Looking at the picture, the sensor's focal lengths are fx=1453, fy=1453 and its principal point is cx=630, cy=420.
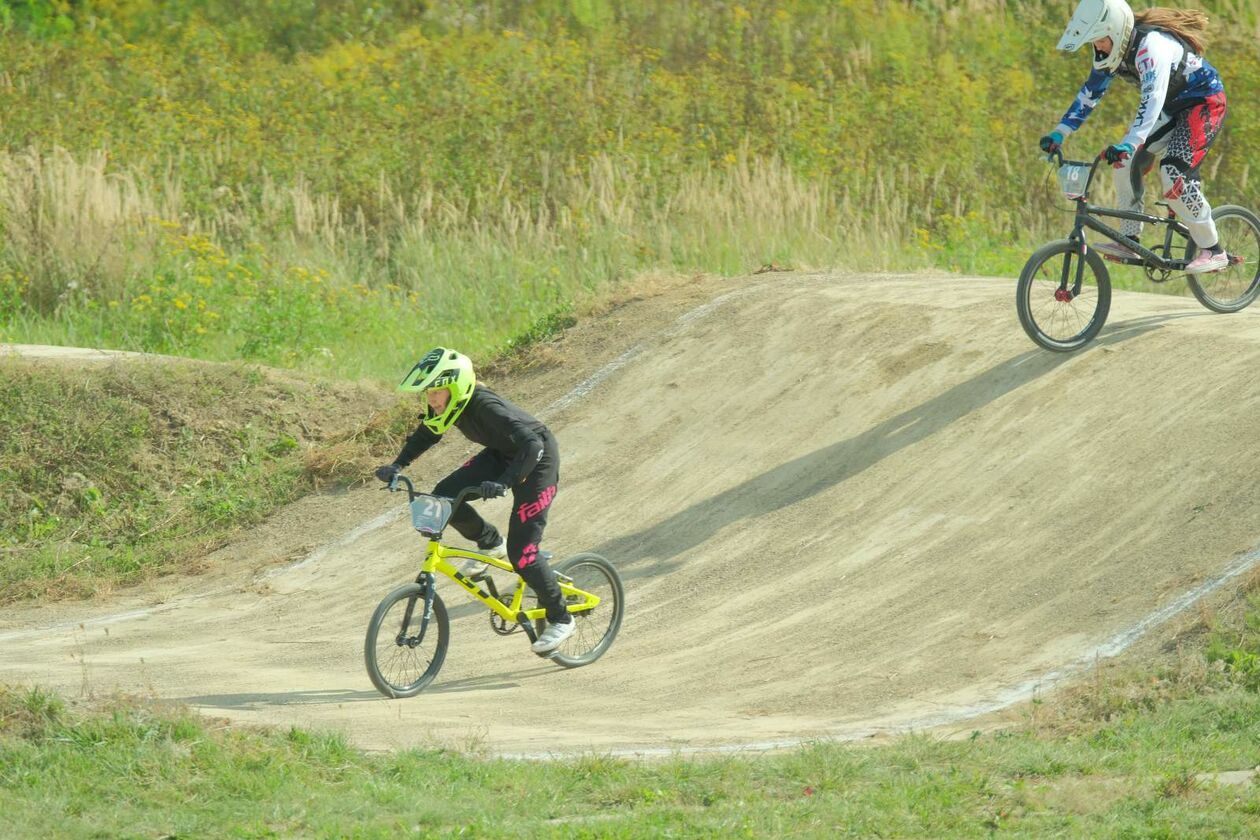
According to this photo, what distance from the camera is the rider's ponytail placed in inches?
418

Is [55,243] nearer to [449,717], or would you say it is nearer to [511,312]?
[511,312]

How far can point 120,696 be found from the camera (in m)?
7.15

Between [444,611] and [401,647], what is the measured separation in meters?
0.32

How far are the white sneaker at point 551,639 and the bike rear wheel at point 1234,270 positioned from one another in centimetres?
585

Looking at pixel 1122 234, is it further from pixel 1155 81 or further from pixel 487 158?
pixel 487 158

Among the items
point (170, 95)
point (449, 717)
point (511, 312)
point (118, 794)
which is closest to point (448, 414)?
point (449, 717)

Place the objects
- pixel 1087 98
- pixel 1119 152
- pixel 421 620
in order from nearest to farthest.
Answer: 1. pixel 421 620
2. pixel 1119 152
3. pixel 1087 98

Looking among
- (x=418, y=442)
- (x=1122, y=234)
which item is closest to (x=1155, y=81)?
(x=1122, y=234)

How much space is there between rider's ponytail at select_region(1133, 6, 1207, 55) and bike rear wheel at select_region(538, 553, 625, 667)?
5.66 metres

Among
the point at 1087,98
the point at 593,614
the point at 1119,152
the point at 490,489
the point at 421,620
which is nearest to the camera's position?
the point at 490,489

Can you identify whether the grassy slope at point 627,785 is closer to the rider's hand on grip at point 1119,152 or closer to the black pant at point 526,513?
the black pant at point 526,513

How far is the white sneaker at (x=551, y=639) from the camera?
344 inches

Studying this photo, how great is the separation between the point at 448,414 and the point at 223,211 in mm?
12594

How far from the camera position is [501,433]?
8.38 m
